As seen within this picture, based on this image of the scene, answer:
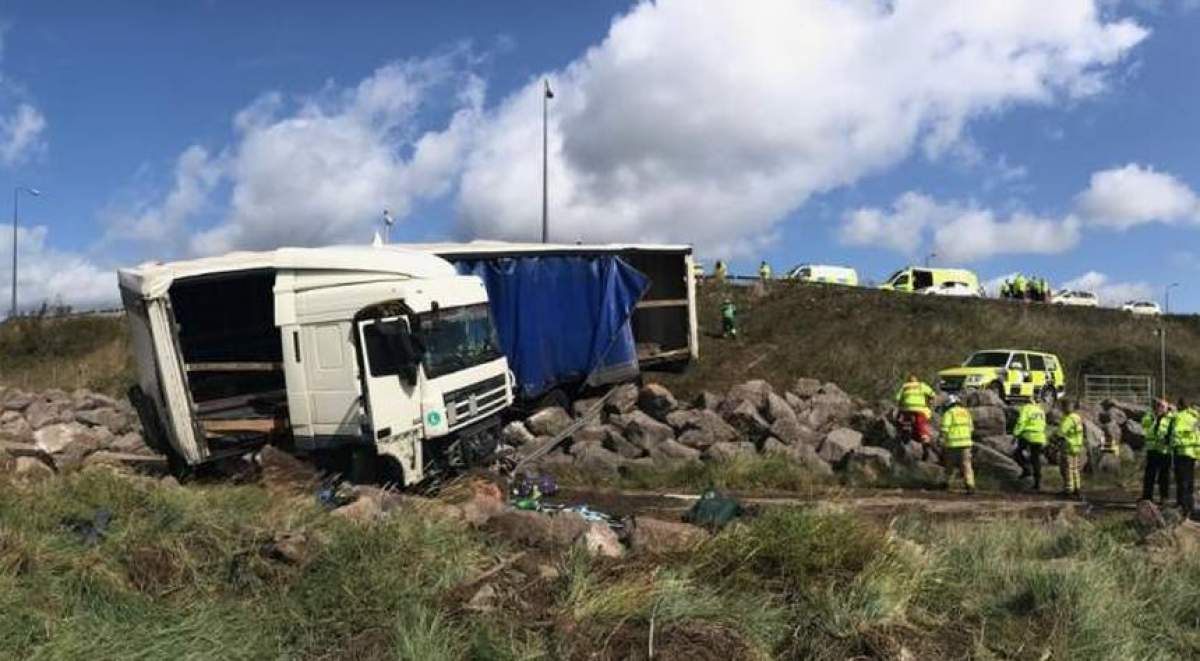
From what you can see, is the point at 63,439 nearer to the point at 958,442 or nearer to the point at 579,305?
the point at 579,305

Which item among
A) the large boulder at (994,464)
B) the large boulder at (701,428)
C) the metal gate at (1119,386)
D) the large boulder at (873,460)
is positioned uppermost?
the large boulder at (701,428)

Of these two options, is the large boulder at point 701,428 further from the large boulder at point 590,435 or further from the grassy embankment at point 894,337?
the grassy embankment at point 894,337

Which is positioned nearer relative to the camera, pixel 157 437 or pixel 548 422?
pixel 157 437

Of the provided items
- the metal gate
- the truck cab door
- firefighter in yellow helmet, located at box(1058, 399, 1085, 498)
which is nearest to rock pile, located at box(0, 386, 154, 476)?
the truck cab door

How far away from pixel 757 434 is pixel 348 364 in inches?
301

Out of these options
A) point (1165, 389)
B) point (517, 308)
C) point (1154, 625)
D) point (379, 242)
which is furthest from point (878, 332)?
point (1154, 625)

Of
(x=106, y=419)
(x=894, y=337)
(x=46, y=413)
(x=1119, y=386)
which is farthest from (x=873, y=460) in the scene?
(x=1119, y=386)

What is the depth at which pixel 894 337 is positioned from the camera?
3325cm

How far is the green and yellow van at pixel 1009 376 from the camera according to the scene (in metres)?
26.4

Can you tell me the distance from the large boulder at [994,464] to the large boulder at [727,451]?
3.54 meters

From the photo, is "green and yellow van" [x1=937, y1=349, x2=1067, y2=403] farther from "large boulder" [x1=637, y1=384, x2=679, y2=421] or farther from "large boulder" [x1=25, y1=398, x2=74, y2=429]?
"large boulder" [x1=25, y1=398, x2=74, y2=429]

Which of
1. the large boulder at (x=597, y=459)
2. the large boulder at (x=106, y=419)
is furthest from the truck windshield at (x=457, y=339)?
the large boulder at (x=106, y=419)

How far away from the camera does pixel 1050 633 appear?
5.95 m

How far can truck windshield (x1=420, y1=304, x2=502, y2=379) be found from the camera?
42.0ft
